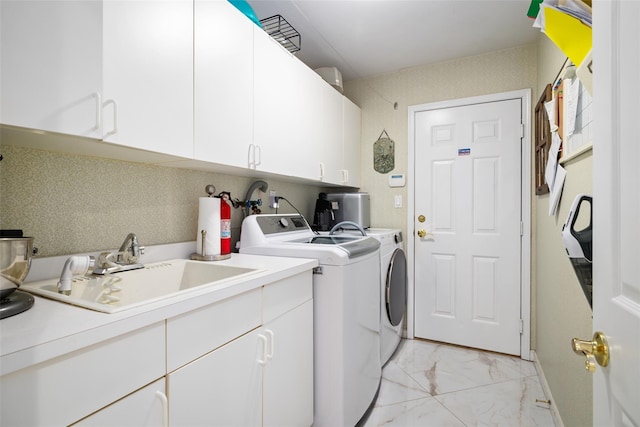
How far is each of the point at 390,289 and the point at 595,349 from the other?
164 centimetres

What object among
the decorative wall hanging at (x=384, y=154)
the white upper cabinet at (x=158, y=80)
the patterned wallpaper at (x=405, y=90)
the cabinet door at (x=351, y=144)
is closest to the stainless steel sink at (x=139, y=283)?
the white upper cabinet at (x=158, y=80)

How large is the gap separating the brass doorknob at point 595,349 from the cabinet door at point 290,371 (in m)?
0.95

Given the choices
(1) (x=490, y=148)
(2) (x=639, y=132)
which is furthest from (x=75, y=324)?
(1) (x=490, y=148)

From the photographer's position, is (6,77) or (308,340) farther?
(308,340)

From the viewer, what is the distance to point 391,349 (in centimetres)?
244

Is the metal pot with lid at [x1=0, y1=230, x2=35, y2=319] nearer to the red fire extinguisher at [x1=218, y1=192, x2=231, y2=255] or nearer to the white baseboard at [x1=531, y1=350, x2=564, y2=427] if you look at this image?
the red fire extinguisher at [x1=218, y1=192, x2=231, y2=255]

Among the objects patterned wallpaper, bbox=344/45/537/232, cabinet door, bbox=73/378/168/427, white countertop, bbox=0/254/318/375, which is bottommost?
cabinet door, bbox=73/378/168/427

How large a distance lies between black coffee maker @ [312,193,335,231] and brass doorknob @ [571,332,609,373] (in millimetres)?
2085

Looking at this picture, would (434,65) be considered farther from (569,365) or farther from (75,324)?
(75,324)

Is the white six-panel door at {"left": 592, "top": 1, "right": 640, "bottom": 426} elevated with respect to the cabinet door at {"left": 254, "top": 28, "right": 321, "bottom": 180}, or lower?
lower

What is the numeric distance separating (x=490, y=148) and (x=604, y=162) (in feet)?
7.14

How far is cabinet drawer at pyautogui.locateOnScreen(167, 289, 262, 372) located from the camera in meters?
0.87

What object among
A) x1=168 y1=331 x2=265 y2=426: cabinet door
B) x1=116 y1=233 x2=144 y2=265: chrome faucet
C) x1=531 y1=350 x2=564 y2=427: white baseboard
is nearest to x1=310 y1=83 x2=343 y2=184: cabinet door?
x1=116 y1=233 x2=144 y2=265: chrome faucet

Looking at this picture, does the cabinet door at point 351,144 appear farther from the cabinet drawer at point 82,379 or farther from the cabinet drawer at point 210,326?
the cabinet drawer at point 82,379
